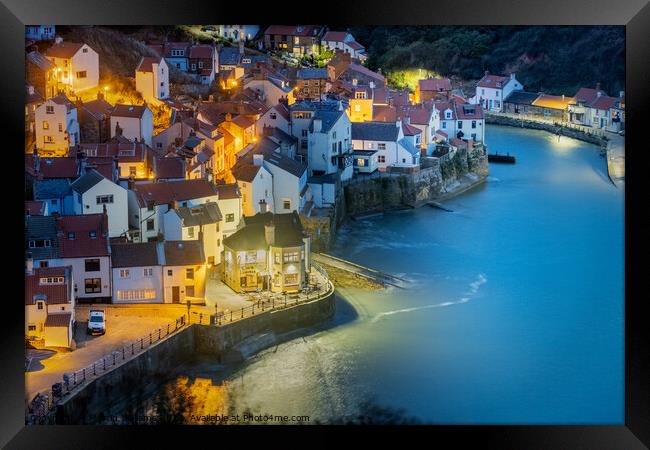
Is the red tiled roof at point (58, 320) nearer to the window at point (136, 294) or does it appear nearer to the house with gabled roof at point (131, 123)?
the window at point (136, 294)

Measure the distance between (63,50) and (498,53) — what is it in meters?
7.48

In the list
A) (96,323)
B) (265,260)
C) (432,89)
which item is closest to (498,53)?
(432,89)

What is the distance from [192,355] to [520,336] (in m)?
2.20

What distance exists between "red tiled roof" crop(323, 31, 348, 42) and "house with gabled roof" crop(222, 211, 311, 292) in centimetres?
862

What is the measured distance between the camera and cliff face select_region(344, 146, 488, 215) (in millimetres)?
11859

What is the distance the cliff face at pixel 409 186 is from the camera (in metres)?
11.9

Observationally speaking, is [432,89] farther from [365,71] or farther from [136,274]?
[136,274]

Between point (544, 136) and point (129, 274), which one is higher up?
point (544, 136)

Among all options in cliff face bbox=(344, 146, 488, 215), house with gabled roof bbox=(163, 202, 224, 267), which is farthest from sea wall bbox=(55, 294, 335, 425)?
cliff face bbox=(344, 146, 488, 215)

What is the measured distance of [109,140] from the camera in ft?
33.2
